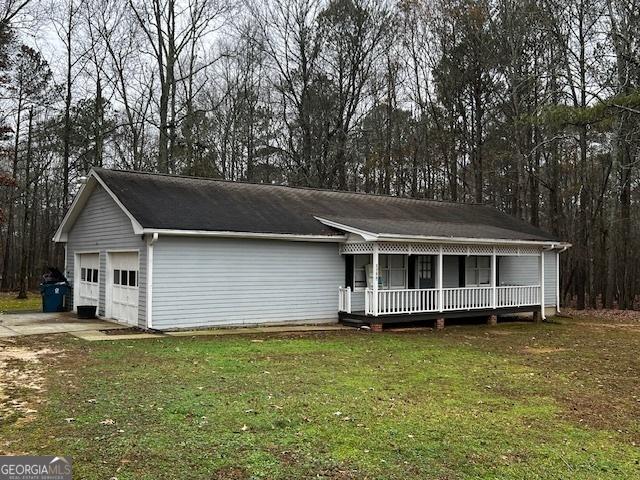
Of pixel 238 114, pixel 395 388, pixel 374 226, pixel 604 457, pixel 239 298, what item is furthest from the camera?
pixel 238 114

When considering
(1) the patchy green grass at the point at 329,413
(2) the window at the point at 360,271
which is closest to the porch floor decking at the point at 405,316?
(2) the window at the point at 360,271

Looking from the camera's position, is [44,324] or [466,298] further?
[466,298]

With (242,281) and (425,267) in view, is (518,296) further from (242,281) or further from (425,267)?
(242,281)

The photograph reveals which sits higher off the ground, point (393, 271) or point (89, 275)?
point (393, 271)

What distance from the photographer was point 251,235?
49.1ft

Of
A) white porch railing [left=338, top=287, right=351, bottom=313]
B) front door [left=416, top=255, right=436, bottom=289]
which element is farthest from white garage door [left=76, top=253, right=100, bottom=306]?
front door [left=416, top=255, right=436, bottom=289]

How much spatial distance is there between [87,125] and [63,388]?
85.2ft

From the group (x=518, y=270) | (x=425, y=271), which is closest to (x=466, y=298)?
(x=425, y=271)

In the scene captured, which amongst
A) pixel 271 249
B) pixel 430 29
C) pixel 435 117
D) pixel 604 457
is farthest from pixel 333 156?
pixel 604 457

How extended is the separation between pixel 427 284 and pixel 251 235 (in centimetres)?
713

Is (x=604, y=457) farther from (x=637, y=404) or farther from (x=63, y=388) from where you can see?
(x=63, y=388)

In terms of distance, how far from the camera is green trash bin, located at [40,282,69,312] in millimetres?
18828

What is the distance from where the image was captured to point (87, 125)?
30.4 metres

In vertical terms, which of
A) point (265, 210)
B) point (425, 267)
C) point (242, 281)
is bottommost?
point (242, 281)
